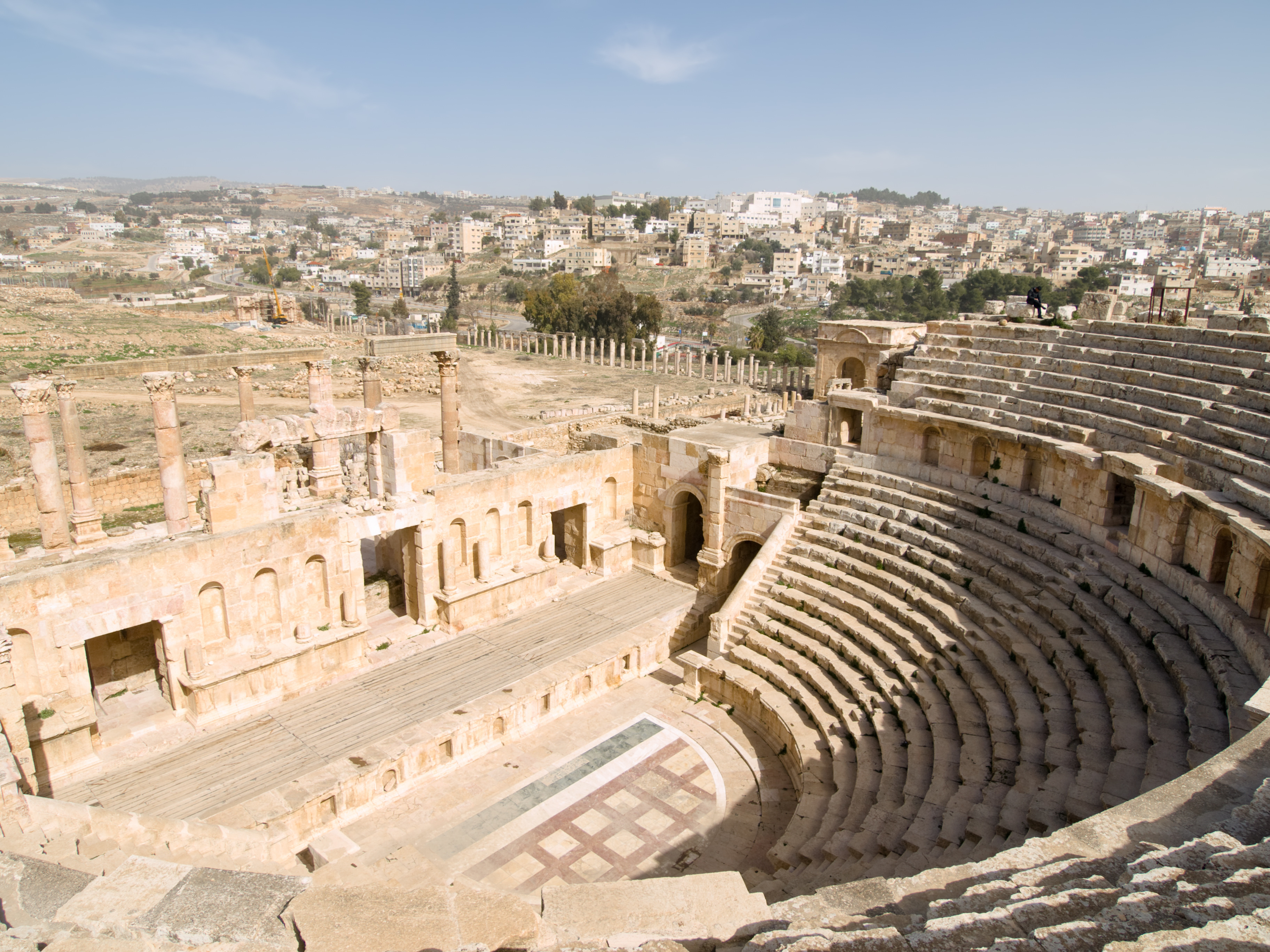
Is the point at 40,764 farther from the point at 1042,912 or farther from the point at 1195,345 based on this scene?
the point at 1195,345

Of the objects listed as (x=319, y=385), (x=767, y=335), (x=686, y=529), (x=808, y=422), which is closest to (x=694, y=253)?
(x=767, y=335)

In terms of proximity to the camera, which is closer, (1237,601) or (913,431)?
(1237,601)

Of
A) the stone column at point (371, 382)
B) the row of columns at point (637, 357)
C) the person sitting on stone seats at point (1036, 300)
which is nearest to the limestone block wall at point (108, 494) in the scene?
the stone column at point (371, 382)

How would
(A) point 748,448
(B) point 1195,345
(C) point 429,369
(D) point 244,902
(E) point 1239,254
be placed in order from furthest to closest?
1. (E) point 1239,254
2. (C) point 429,369
3. (A) point 748,448
4. (B) point 1195,345
5. (D) point 244,902

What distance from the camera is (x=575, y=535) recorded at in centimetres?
2045

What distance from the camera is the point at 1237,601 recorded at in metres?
10.2

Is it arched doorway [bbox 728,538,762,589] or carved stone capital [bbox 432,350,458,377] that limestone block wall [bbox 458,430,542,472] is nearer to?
carved stone capital [bbox 432,350,458,377]

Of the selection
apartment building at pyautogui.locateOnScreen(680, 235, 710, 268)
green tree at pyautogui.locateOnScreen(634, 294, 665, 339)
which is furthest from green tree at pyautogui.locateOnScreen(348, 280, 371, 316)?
apartment building at pyautogui.locateOnScreen(680, 235, 710, 268)

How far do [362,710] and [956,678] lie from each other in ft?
32.9

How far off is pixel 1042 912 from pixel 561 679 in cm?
1102

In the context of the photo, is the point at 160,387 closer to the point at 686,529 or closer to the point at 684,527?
the point at 684,527

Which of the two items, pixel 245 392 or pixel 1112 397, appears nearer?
pixel 1112 397

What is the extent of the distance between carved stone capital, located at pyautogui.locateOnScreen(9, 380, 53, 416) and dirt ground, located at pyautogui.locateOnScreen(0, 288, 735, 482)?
7.39m

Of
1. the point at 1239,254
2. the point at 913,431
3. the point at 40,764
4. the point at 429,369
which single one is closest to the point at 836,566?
the point at 913,431
